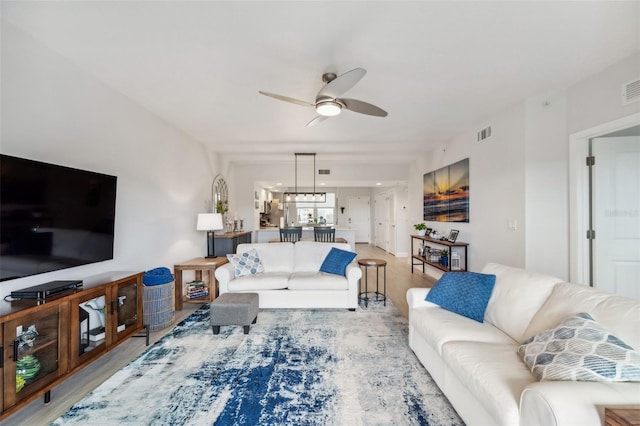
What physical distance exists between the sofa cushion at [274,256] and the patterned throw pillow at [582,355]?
9.88ft

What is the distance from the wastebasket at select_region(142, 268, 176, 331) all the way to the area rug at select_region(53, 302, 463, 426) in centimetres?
24

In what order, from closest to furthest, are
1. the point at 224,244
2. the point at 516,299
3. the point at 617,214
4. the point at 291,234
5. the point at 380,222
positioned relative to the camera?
the point at 516,299 < the point at 617,214 < the point at 224,244 < the point at 291,234 < the point at 380,222

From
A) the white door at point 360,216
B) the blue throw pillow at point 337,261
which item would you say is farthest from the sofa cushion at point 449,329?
the white door at point 360,216

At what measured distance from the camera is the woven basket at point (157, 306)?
114 inches

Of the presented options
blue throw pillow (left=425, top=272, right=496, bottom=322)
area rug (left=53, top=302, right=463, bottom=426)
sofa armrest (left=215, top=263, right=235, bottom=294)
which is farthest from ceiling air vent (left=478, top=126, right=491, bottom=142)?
sofa armrest (left=215, top=263, right=235, bottom=294)

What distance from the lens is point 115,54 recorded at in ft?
7.11

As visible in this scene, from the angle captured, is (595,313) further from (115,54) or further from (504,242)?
(115,54)

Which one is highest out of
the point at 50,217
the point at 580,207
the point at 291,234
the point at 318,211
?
the point at 318,211

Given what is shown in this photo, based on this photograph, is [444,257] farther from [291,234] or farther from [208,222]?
[208,222]

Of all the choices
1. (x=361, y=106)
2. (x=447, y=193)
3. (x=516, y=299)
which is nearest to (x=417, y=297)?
(x=516, y=299)

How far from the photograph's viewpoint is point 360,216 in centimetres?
1112

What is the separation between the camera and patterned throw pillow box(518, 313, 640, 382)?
1.10 meters

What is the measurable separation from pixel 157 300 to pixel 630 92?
16.5ft

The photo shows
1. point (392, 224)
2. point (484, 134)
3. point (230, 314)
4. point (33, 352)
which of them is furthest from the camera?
point (392, 224)
